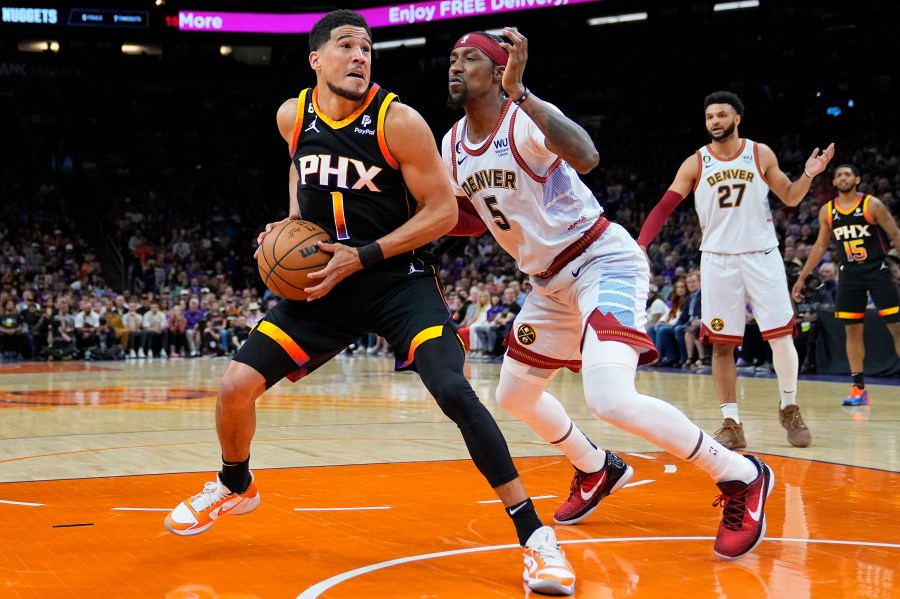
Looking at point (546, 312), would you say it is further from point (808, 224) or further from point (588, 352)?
point (808, 224)

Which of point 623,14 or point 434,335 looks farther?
point 623,14

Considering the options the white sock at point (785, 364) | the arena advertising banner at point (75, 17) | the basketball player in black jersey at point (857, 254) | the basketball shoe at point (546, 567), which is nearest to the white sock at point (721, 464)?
the basketball shoe at point (546, 567)

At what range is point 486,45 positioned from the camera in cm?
438

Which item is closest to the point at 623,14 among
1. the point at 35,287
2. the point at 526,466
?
the point at 35,287

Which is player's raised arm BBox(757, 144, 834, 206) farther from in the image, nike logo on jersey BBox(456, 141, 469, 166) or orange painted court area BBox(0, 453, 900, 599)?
nike logo on jersey BBox(456, 141, 469, 166)

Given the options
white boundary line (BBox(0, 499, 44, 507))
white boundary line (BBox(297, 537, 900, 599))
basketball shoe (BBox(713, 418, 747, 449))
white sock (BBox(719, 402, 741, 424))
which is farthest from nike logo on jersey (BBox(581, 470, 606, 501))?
white boundary line (BBox(0, 499, 44, 507))

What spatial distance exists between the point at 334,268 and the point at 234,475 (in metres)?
0.99

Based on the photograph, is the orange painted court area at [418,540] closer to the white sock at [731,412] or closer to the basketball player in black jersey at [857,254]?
the white sock at [731,412]

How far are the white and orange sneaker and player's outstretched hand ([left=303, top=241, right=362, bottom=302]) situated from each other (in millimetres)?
923

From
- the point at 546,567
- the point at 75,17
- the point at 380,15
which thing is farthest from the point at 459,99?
the point at 75,17

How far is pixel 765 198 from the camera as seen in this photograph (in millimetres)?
6953

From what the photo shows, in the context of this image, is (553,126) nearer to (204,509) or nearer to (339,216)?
(339,216)

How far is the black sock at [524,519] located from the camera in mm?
3539

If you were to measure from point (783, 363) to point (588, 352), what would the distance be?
11.0 feet
